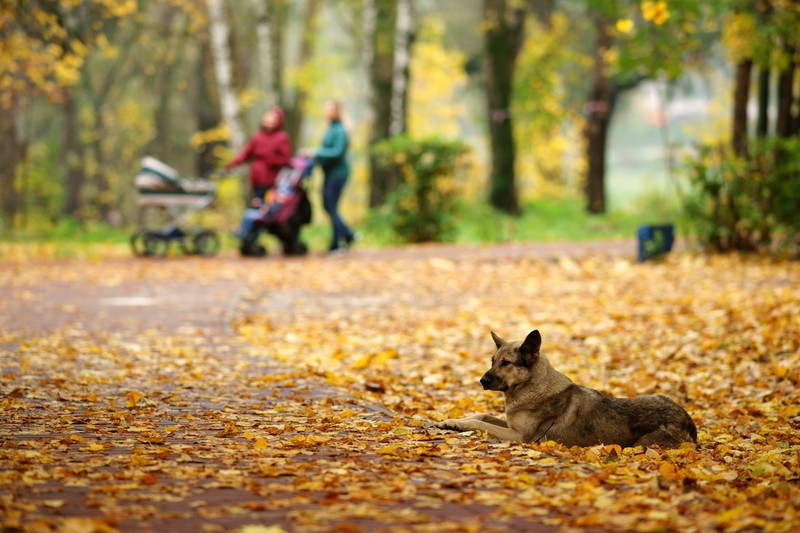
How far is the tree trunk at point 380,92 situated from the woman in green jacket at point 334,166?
540 centimetres

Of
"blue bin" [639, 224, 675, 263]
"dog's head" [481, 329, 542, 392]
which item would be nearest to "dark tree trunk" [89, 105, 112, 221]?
"blue bin" [639, 224, 675, 263]

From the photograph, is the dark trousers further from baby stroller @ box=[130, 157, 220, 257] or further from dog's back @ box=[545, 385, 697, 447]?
dog's back @ box=[545, 385, 697, 447]

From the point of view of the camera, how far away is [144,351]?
998 centimetres

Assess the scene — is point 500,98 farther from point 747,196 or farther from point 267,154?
point 747,196

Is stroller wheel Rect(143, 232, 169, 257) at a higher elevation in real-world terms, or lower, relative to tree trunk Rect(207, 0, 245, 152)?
lower

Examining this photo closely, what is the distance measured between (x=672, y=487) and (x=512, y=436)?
4.72ft

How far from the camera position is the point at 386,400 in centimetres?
820

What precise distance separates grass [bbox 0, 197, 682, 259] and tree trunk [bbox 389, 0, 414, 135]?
2.67m

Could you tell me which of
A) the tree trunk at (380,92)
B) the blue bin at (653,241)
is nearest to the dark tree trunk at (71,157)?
the tree trunk at (380,92)

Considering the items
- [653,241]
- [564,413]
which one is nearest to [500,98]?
[653,241]

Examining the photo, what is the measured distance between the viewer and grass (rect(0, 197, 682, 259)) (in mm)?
22734

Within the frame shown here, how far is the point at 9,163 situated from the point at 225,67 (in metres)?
14.6

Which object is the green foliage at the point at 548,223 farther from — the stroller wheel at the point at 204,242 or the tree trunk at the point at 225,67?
the tree trunk at the point at 225,67

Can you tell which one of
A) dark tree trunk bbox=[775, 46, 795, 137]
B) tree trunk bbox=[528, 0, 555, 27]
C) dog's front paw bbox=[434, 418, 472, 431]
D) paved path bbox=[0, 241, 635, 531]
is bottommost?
dog's front paw bbox=[434, 418, 472, 431]
